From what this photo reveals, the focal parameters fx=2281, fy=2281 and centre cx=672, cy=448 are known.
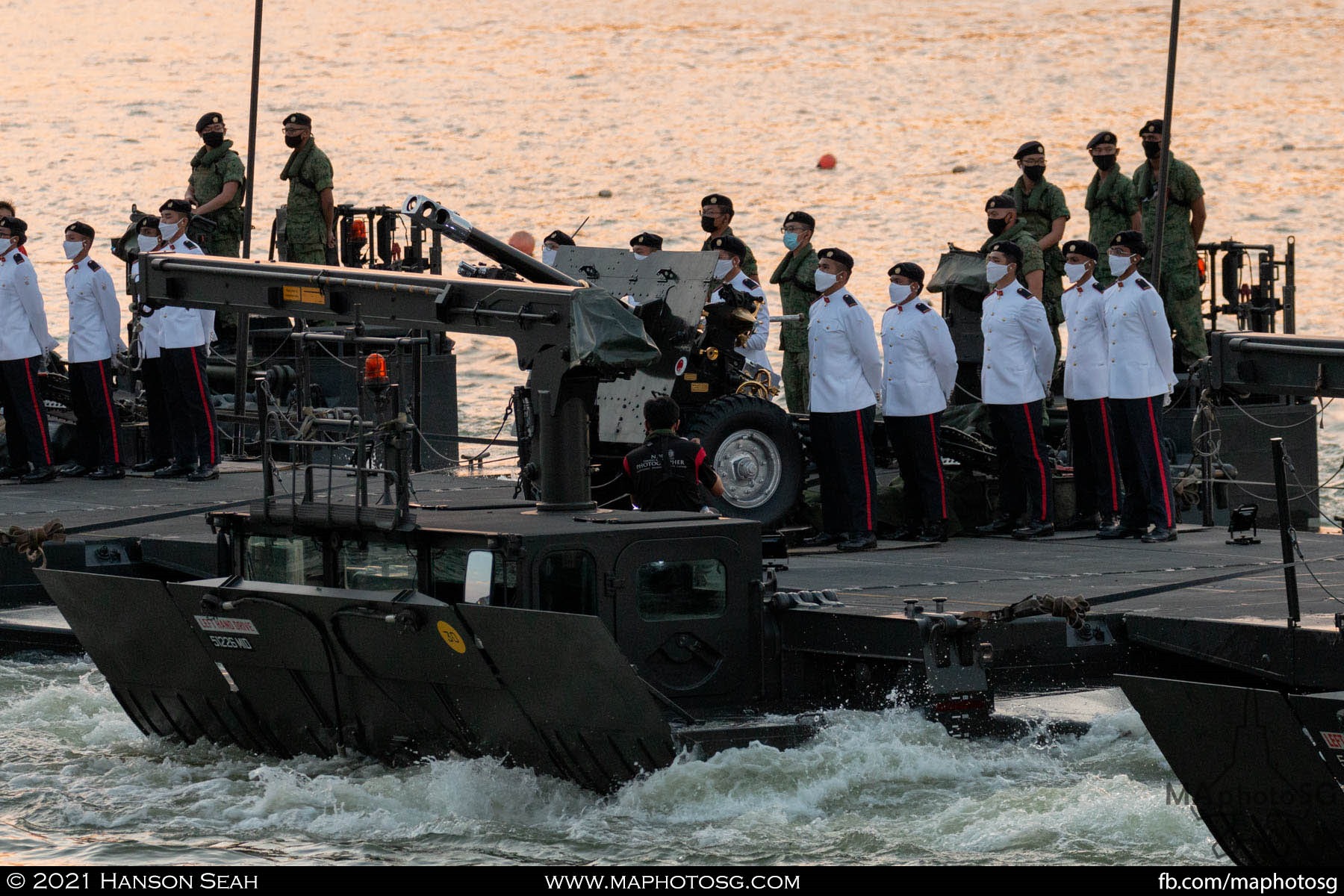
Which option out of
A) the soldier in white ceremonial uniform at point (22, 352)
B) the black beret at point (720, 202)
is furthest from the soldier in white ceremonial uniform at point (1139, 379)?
the soldier in white ceremonial uniform at point (22, 352)

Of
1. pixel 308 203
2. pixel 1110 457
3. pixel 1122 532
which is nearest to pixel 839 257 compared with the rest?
pixel 1110 457

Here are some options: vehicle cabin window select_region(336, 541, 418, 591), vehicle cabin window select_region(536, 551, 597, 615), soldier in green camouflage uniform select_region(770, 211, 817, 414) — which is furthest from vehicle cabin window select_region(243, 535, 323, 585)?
soldier in green camouflage uniform select_region(770, 211, 817, 414)

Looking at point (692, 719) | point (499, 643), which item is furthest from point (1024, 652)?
point (499, 643)

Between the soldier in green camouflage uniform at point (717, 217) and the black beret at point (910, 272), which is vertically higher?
the soldier in green camouflage uniform at point (717, 217)

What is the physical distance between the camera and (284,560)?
403 inches

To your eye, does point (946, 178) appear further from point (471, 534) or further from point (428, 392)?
point (471, 534)

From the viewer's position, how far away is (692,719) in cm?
958

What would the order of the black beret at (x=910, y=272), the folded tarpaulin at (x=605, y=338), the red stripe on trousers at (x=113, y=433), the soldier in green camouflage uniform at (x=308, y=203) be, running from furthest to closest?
the soldier in green camouflage uniform at (x=308, y=203) → the red stripe on trousers at (x=113, y=433) → the black beret at (x=910, y=272) → the folded tarpaulin at (x=605, y=338)

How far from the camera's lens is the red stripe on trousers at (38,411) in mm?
16328

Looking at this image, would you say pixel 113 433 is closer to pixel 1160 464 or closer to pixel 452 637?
pixel 1160 464

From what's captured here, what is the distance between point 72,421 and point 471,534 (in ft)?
28.6

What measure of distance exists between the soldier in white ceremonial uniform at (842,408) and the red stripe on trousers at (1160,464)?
5.38ft

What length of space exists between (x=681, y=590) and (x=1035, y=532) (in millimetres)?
4616

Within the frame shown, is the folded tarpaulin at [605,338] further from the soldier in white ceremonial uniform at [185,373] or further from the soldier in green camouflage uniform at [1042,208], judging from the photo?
the soldier in green camouflage uniform at [1042,208]
